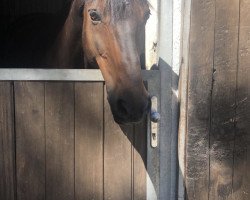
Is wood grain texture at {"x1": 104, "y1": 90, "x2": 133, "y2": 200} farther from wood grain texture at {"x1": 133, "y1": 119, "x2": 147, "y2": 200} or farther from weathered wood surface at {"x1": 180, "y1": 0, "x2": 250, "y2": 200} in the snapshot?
weathered wood surface at {"x1": 180, "y1": 0, "x2": 250, "y2": 200}

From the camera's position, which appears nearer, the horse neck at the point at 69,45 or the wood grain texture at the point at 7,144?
the wood grain texture at the point at 7,144

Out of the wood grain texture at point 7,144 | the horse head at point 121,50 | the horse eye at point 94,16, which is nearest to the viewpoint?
the horse head at point 121,50

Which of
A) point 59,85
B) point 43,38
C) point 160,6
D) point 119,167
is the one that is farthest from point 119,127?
point 43,38

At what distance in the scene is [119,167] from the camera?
1.80 metres

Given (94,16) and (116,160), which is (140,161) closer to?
(116,160)

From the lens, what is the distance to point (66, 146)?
69.5 inches

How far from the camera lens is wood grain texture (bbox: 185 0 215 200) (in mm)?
1725

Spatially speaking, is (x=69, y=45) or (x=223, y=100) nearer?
(x=223, y=100)

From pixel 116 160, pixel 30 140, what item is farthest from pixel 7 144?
pixel 116 160

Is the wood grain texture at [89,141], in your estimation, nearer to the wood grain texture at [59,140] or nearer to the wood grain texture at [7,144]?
the wood grain texture at [59,140]

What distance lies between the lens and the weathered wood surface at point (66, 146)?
67.5 inches

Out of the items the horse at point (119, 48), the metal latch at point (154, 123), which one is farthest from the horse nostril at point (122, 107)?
the metal latch at point (154, 123)

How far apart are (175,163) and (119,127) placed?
1.19ft

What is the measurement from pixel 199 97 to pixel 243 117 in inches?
9.5
